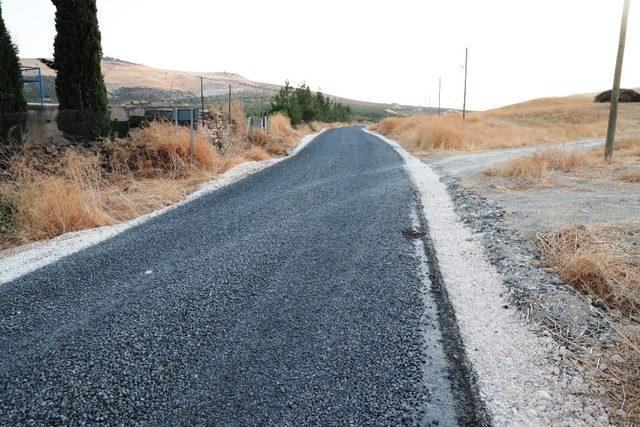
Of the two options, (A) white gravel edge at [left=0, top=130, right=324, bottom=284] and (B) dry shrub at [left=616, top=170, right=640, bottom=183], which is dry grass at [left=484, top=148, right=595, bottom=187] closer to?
(B) dry shrub at [left=616, top=170, right=640, bottom=183]

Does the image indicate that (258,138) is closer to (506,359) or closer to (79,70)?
(79,70)

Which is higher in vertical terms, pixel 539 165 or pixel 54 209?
pixel 539 165

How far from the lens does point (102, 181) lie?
9.34 m

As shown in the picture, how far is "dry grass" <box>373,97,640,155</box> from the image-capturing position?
71.2 ft

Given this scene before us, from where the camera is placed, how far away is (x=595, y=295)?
3.95 m

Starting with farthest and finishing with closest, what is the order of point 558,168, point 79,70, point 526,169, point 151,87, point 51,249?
1. point 151,87
2. point 79,70
3. point 558,168
4. point 526,169
5. point 51,249

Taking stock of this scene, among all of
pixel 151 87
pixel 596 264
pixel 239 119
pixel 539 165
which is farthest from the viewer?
pixel 151 87

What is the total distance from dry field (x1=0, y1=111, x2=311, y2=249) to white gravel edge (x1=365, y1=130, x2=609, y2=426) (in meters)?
5.36

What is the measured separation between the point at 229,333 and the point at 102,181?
24.1 ft

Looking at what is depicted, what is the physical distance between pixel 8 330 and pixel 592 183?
1040 centimetres

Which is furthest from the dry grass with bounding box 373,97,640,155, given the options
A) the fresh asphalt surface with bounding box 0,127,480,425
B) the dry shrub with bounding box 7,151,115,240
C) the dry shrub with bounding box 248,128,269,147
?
the fresh asphalt surface with bounding box 0,127,480,425

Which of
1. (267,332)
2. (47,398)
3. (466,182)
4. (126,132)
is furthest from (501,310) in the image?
(126,132)

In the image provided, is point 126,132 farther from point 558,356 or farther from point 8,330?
point 558,356

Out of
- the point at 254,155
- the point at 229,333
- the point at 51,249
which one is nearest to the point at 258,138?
the point at 254,155
